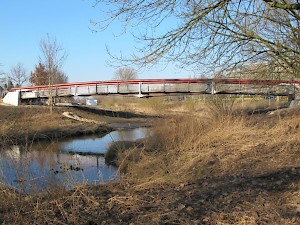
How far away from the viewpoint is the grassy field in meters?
→ 4.89

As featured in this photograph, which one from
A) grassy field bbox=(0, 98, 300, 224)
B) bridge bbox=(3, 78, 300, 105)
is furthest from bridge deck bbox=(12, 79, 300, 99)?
grassy field bbox=(0, 98, 300, 224)

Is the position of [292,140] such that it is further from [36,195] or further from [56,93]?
[56,93]

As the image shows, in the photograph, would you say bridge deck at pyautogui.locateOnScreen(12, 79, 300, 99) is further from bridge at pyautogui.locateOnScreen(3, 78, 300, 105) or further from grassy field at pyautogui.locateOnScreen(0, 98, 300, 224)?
grassy field at pyautogui.locateOnScreen(0, 98, 300, 224)

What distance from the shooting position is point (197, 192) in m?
6.20

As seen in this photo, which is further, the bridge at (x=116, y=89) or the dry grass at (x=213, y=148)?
the bridge at (x=116, y=89)

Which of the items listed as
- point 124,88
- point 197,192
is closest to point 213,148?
point 197,192

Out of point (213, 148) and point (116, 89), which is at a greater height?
point (116, 89)

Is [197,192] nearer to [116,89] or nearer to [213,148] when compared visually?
[213,148]

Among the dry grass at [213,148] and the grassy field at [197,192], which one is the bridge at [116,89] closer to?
the dry grass at [213,148]

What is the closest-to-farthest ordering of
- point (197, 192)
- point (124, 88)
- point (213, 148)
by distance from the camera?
point (197, 192) → point (213, 148) → point (124, 88)

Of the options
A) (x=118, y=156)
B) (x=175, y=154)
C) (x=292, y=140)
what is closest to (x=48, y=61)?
(x=118, y=156)

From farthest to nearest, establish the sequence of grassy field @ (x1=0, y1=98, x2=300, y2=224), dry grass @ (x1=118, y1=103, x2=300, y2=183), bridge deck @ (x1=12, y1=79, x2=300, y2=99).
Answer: bridge deck @ (x1=12, y1=79, x2=300, y2=99) → dry grass @ (x1=118, y1=103, x2=300, y2=183) → grassy field @ (x1=0, y1=98, x2=300, y2=224)

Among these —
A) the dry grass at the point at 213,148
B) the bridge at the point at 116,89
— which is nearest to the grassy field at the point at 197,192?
the dry grass at the point at 213,148

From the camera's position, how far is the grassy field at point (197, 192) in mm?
4891
